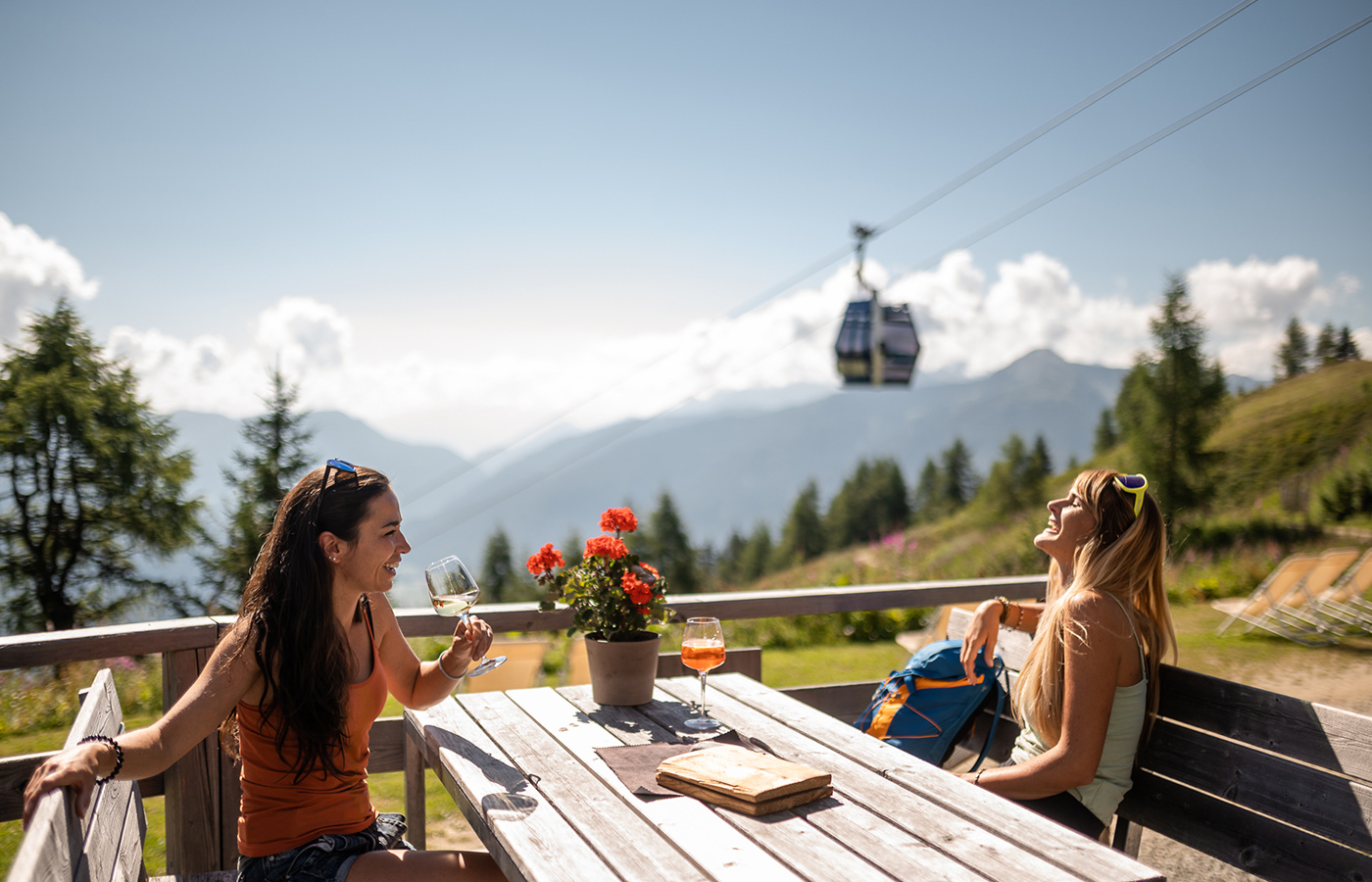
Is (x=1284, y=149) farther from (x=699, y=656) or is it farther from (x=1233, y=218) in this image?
(x=699, y=656)

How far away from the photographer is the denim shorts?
169cm

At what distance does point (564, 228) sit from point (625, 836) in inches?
4666

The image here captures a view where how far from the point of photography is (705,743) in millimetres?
2039

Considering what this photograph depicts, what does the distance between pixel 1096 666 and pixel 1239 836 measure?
486 millimetres

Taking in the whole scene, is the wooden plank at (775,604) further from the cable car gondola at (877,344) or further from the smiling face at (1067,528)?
the cable car gondola at (877,344)

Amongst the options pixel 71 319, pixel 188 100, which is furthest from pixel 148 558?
pixel 188 100

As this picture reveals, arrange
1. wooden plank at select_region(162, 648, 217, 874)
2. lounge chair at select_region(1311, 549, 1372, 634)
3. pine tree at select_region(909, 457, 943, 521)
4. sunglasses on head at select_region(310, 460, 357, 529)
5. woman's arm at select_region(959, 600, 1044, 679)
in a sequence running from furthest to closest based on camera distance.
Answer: pine tree at select_region(909, 457, 943, 521) → lounge chair at select_region(1311, 549, 1372, 634) → woman's arm at select_region(959, 600, 1044, 679) → wooden plank at select_region(162, 648, 217, 874) → sunglasses on head at select_region(310, 460, 357, 529)

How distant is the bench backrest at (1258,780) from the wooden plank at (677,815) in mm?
1187

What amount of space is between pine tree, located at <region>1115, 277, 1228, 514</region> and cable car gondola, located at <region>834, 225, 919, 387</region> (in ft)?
21.0

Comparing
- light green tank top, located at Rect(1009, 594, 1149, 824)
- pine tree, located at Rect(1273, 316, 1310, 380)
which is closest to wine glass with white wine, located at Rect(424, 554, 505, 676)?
light green tank top, located at Rect(1009, 594, 1149, 824)

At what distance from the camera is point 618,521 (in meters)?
2.41

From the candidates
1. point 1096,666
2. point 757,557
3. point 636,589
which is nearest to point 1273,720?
point 1096,666

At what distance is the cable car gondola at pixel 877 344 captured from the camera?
36.3ft

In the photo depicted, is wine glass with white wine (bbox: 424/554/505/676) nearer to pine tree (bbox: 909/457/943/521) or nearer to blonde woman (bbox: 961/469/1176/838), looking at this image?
blonde woman (bbox: 961/469/1176/838)
